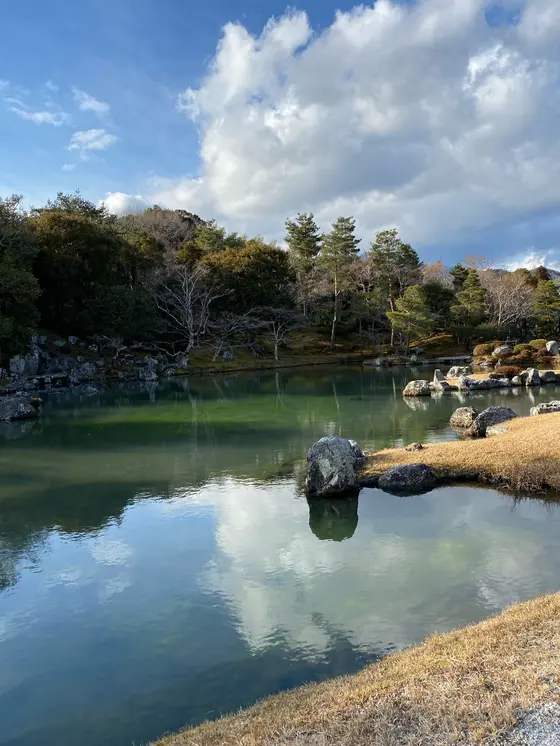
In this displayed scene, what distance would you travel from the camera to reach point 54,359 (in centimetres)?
4406

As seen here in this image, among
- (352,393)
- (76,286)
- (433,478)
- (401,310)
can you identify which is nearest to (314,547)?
(433,478)

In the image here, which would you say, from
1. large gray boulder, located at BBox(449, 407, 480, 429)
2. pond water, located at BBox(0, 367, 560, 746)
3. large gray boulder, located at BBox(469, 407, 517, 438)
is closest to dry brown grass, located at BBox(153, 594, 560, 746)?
pond water, located at BBox(0, 367, 560, 746)

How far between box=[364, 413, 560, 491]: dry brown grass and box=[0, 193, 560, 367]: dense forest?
99.9 feet

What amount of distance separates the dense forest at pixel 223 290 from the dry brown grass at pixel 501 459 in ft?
99.9

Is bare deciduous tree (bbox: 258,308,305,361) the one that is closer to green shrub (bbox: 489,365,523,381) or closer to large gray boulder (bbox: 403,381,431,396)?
green shrub (bbox: 489,365,523,381)

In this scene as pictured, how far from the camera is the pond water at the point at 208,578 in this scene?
6523mm

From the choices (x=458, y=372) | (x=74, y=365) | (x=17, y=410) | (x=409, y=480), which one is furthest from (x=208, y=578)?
(x=74, y=365)

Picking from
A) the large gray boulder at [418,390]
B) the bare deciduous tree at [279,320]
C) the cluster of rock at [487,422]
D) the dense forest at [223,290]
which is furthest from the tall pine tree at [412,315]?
the cluster of rock at [487,422]

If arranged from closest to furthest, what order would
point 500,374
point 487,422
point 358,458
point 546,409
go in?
point 358,458 → point 487,422 → point 546,409 → point 500,374

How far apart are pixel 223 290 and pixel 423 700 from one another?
2114 inches

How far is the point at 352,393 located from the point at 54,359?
2495cm

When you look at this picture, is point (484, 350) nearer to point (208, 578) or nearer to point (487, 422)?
point (487, 422)

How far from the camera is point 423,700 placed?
178 inches

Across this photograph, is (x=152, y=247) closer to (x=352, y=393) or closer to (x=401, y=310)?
(x=401, y=310)
